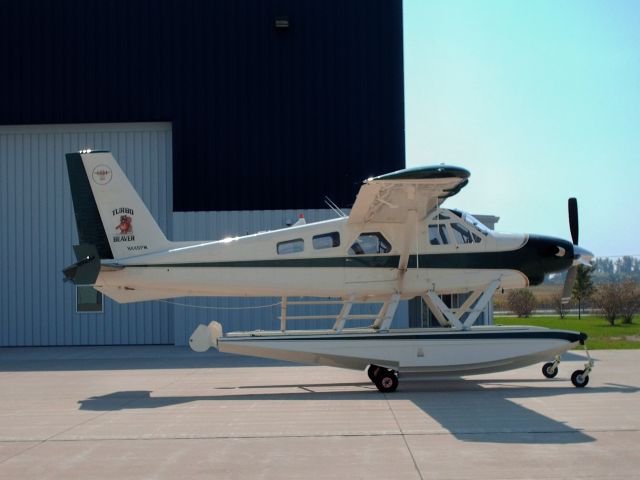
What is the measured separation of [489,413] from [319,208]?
13.3 meters

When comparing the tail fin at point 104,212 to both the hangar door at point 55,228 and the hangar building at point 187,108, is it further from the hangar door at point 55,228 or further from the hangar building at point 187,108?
the hangar door at point 55,228

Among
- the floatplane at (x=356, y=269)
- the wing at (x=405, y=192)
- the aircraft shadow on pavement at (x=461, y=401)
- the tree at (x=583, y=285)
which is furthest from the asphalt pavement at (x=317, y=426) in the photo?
the tree at (x=583, y=285)

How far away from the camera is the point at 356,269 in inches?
485

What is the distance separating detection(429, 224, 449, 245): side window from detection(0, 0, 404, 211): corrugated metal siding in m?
9.46

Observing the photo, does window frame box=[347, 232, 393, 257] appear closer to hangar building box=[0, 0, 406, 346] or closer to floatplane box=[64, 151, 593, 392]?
floatplane box=[64, 151, 593, 392]

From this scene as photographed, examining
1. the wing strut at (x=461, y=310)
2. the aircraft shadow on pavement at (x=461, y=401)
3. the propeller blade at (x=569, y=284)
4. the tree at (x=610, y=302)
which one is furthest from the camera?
the tree at (x=610, y=302)

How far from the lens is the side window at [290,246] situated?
1219cm

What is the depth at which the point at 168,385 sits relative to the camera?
12.6m

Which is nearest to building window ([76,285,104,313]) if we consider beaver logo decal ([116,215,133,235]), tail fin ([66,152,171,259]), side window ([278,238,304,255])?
tail fin ([66,152,171,259])

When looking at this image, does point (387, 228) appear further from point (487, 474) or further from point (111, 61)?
point (111, 61)

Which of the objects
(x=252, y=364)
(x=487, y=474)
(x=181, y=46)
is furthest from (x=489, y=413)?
(x=181, y=46)

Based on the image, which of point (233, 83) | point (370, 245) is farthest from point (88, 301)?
point (370, 245)

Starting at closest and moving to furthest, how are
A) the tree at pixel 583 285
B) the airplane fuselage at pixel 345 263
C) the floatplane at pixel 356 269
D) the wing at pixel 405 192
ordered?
1. the wing at pixel 405 192
2. the floatplane at pixel 356 269
3. the airplane fuselage at pixel 345 263
4. the tree at pixel 583 285

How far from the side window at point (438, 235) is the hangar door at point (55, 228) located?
473 inches
